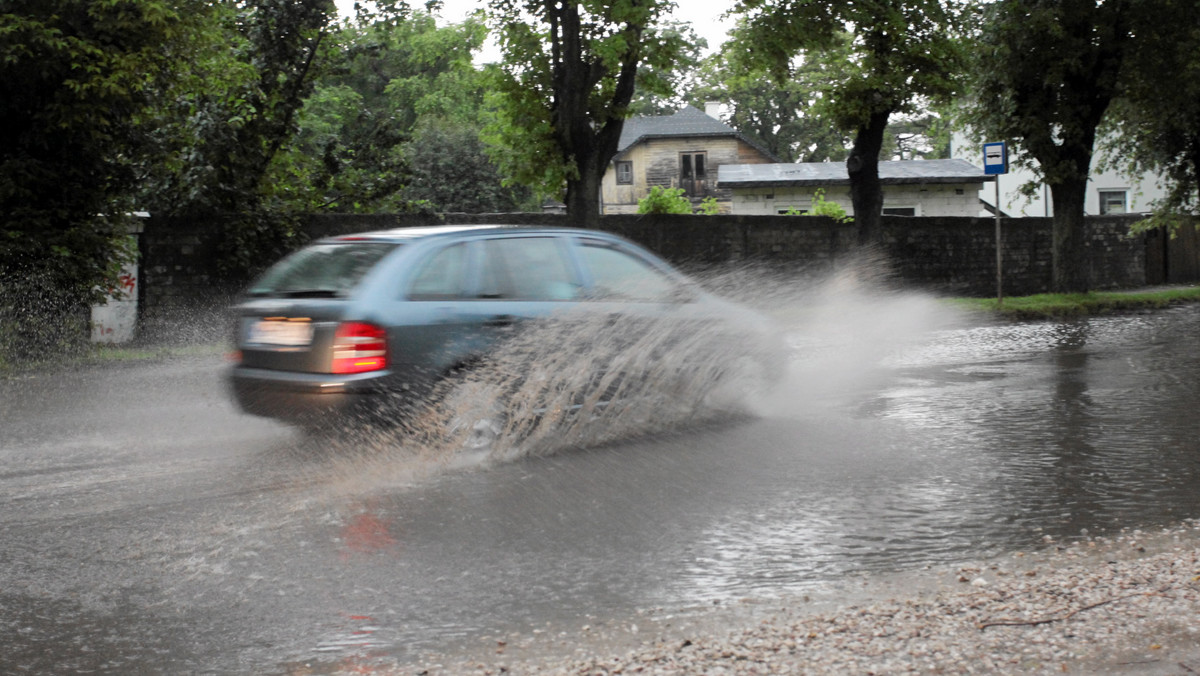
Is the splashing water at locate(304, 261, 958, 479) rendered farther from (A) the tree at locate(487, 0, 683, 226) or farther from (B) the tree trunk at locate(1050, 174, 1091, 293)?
(B) the tree trunk at locate(1050, 174, 1091, 293)

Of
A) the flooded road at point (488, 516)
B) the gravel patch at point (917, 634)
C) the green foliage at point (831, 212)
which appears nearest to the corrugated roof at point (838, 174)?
the green foliage at point (831, 212)

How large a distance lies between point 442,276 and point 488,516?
6.75ft

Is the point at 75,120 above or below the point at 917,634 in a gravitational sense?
above

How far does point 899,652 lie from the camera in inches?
152

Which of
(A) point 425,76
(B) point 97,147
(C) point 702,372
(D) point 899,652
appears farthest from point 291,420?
(A) point 425,76

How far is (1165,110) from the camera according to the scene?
25031 millimetres

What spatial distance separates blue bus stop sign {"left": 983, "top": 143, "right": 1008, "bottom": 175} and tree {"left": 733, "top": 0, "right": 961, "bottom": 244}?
1790 millimetres

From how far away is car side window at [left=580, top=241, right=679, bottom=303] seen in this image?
8.45m

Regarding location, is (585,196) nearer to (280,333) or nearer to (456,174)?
(280,333)

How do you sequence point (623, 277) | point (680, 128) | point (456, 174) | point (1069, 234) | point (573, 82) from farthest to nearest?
point (680, 128)
point (456, 174)
point (1069, 234)
point (573, 82)
point (623, 277)

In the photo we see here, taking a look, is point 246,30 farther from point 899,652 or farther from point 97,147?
point 899,652

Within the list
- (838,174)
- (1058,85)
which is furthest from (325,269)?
(838,174)

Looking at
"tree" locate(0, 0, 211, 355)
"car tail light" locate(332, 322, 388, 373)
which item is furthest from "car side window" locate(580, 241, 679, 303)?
"tree" locate(0, 0, 211, 355)

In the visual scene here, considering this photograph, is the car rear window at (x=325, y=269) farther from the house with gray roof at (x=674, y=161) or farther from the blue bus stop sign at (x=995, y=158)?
the house with gray roof at (x=674, y=161)
